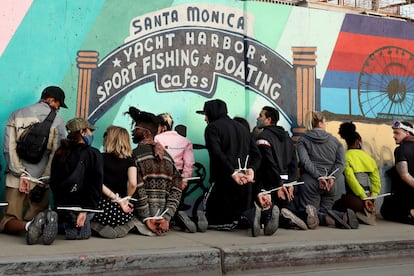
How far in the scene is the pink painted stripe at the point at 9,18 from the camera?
7.65 m

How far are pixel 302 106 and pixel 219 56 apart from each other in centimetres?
165

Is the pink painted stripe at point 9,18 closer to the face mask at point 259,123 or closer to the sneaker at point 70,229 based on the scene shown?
the sneaker at point 70,229

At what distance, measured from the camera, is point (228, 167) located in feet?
23.7

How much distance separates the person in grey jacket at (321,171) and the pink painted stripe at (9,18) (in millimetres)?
4255

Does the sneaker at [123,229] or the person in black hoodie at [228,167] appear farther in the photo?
the person in black hoodie at [228,167]

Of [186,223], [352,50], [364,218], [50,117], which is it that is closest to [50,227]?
[50,117]

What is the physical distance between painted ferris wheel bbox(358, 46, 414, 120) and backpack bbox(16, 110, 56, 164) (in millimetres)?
5541

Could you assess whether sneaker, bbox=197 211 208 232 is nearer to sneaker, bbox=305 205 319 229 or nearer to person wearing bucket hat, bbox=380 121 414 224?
sneaker, bbox=305 205 319 229

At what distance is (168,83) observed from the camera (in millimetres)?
8648

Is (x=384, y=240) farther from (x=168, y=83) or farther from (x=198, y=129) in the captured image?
(x=168, y=83)

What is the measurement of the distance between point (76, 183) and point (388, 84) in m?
6.23

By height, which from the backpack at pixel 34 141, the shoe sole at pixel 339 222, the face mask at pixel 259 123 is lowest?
the shoe sole at pixel 339 222

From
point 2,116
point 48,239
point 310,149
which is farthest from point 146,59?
point 48,239

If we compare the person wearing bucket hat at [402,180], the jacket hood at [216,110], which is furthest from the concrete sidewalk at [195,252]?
the jacket hood at [216,110]
